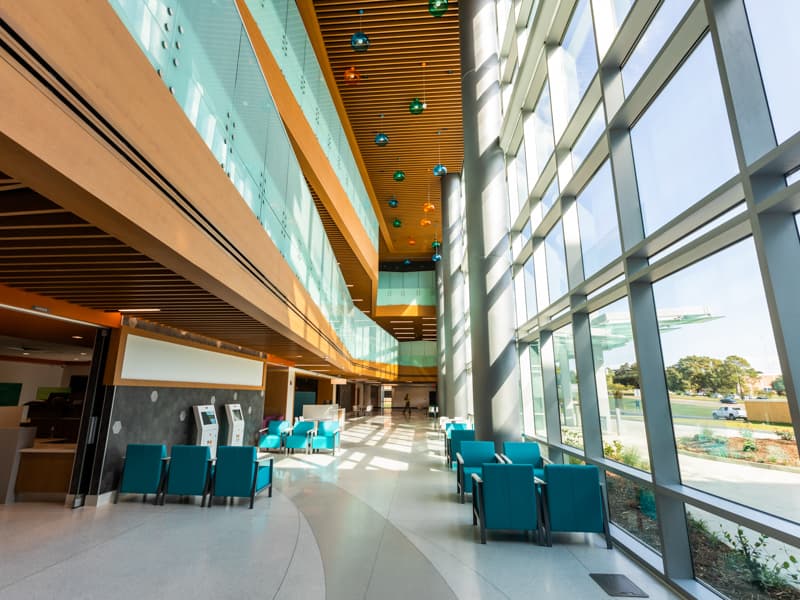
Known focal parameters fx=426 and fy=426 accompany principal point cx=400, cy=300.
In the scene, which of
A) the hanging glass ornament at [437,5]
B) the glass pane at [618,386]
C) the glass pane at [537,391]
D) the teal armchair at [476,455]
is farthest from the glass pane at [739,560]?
the hanging glass ornament at [437,5]

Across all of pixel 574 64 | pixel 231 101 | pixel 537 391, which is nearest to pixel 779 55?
pixel 574 64

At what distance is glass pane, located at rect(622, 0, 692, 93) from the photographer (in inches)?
152

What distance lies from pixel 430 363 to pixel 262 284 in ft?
84.8

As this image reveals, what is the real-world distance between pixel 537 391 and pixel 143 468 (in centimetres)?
720

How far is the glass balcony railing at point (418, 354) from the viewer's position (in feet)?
100

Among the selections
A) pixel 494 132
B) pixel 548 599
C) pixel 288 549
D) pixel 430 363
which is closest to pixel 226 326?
pixel 288 549

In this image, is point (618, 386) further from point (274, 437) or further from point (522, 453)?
point (274, 437)

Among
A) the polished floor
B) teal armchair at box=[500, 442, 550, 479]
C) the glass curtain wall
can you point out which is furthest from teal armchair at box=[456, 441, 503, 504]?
the glass curtain wall

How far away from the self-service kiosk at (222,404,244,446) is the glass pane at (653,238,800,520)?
9.23m

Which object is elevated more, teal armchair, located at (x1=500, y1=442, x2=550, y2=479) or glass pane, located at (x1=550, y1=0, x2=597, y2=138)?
glass pane, located at (x1=550, y1=0, x2=597, y2=138)

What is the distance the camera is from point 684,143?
149 inches

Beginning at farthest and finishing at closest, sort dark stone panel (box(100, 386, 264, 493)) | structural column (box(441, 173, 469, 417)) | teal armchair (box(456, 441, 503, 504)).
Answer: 1. structural column (box(441, 173, 469, 417))
2. teal armchair (box(456, 441, 503, 504))
3. dark stone panel (box(100, 386, 264, 493))

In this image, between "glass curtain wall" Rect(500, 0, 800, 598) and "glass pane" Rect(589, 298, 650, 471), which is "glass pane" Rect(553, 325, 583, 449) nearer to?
"glass curtain wall" Rect(500, 0, 800, 598)

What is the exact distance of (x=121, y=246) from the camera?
3314mm
